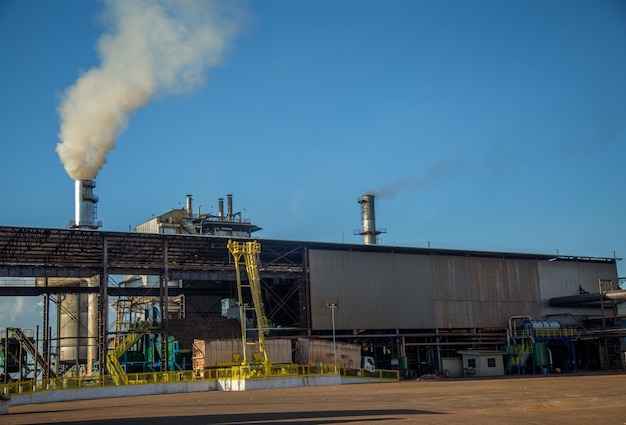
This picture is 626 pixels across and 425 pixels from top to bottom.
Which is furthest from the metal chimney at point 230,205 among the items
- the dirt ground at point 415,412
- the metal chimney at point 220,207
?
the dirt ground at point 415,412

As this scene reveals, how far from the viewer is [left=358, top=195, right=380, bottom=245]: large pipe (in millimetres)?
86000

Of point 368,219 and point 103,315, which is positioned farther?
point 368,219

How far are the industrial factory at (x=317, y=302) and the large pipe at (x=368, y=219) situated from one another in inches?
5.4

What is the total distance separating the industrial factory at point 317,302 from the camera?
60.8 m

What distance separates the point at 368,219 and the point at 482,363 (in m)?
24.1

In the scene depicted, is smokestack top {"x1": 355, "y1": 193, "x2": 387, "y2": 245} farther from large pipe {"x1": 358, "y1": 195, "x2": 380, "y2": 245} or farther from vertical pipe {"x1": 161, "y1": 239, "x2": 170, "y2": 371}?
vertical pipe {"x1": 161, "y1": 239, "x2": 170, "y2": 371}

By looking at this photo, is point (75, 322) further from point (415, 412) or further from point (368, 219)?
point (415, 412)

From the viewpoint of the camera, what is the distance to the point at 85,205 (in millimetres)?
73938

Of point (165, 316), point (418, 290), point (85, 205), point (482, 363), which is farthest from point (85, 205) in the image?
Answer: point (482, 363)

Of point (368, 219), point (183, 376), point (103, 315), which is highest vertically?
point (368, 219)

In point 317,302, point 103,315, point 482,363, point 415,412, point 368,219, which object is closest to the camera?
point 415,412

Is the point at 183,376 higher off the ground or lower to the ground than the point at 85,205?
lower

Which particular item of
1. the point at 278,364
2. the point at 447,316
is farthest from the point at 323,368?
the point at 447,316

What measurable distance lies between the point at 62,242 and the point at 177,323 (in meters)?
13.7
